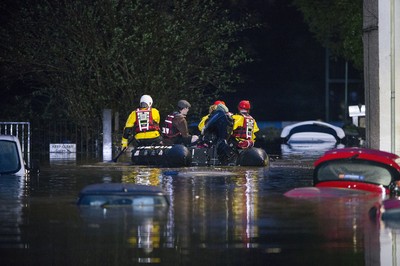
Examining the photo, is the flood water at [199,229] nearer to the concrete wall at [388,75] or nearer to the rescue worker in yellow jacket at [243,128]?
the concrete wall at [388,75]

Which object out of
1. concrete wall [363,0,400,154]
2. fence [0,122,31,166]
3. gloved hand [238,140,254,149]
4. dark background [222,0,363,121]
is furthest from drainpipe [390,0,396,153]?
dark background [222,0,363,121]

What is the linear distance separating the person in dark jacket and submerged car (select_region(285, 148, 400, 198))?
9.09 metres

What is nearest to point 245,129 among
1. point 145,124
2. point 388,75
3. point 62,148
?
point 145,124

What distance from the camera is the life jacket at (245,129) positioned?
Result: 29.1 meters

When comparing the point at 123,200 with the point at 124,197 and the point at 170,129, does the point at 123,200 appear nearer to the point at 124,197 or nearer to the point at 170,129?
the point at 124,197

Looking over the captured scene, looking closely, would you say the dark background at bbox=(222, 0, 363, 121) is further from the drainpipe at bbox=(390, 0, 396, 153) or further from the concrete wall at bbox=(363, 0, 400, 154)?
the drainpipe at bbox=(390, 0, 396, 153)

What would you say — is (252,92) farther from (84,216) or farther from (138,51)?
(84,216)

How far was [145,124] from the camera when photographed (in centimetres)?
2916

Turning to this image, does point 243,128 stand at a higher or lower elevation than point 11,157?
higher

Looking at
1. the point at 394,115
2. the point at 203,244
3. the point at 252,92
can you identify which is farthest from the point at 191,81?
the point at 203,244

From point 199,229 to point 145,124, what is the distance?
13.8 meters

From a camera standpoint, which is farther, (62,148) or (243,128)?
(62,148)

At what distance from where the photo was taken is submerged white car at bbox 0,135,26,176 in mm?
20408

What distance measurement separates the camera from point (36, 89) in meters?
42.5
